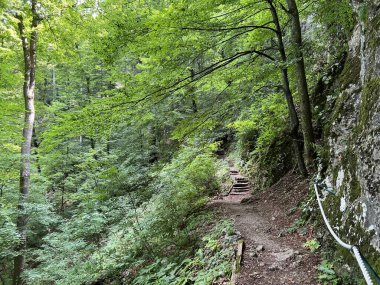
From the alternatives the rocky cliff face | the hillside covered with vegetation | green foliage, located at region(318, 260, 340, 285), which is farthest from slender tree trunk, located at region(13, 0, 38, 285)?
the rocky cliff face

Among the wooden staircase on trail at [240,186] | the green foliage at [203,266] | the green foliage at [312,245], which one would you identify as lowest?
the green foliage at [203,266]

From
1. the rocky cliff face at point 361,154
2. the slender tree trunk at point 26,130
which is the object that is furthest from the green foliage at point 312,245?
the slender tree trunk at point 26,130

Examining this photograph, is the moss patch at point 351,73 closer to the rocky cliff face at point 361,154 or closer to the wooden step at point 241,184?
the rocky cliff face at point 361,154

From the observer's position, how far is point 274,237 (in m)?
6.03

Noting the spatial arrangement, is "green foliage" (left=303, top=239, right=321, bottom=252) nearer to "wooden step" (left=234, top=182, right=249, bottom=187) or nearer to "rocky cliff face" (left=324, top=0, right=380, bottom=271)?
"rocky cliff face" (left=324, top=0, right=380, bottom=271)

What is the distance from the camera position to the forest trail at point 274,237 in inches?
171

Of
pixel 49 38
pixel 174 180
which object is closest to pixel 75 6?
pixel 49 38

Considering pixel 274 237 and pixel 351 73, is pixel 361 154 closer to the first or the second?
pixel 351 73

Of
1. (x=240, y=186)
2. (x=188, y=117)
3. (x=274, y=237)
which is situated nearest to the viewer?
(x=274, y=237)

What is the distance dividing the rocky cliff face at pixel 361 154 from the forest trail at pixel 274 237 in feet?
3.07

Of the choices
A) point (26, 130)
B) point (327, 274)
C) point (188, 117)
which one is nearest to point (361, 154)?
point (327, 274)

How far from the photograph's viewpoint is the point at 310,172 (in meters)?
7.72

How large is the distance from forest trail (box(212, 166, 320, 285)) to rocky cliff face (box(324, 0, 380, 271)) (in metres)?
0.94

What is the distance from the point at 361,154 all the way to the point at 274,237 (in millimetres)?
3144
